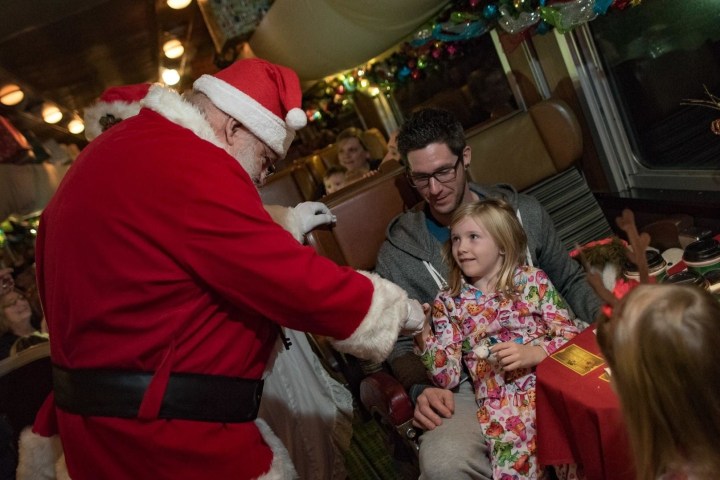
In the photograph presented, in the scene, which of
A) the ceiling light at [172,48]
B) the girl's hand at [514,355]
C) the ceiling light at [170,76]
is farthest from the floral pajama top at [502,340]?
the ceiling light at [170,76]

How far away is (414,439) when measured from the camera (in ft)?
6.91

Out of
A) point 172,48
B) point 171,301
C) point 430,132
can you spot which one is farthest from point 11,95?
point 171,301

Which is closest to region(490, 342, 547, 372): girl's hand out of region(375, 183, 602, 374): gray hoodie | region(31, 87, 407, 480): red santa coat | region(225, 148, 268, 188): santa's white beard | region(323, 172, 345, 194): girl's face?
region(31, 87, 407, 480): red santa coat

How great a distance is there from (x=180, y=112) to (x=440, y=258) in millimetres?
1331

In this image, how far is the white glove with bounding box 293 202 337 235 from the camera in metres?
2.46

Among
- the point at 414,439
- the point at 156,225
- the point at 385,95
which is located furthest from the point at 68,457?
the point at 385,95

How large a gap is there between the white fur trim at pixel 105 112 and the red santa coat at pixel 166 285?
13.6 inches

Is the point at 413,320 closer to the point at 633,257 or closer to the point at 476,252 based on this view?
the point at 476,252

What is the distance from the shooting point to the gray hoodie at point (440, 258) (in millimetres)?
2432

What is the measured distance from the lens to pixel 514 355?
178cm

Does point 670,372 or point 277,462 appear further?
point 277,462

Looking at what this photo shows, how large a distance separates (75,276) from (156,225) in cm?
25

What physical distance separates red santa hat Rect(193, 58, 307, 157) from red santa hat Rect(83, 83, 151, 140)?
0.88ft

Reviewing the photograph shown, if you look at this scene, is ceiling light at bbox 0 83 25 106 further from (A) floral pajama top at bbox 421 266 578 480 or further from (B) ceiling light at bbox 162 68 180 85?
(A) floral pajama top at bbox 421 266 578 480
